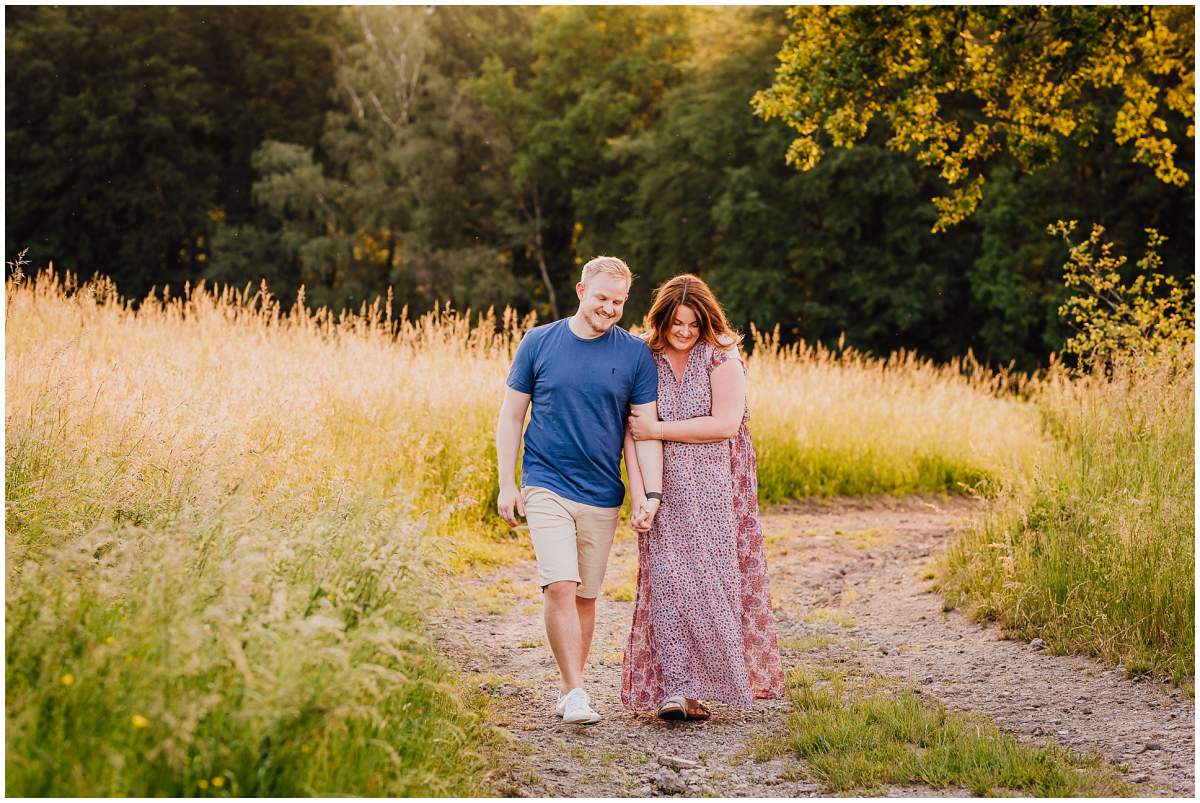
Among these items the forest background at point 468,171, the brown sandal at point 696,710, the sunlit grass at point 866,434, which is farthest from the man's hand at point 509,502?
the forest background at point 468,171

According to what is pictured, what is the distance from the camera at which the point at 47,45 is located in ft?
113

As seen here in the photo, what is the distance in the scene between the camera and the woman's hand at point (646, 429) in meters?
4.80

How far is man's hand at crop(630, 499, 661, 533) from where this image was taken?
4742 millimetres

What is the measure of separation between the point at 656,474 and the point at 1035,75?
8036 millimetres

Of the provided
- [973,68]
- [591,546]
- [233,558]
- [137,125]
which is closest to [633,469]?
[591,546]

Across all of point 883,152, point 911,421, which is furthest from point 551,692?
point 883,152

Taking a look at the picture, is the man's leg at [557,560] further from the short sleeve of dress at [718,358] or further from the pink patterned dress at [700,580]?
the short sleeve of dress at [718,358]

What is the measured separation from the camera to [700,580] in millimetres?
4844

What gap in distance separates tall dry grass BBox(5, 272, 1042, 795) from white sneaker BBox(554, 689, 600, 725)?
441mm

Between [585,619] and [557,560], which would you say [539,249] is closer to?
[585,619]

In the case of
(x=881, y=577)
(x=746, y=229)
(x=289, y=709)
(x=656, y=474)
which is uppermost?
(x=746, y=229)

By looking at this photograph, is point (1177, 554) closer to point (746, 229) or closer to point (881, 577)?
point (881, 577)

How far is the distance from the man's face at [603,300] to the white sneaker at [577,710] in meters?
1.59

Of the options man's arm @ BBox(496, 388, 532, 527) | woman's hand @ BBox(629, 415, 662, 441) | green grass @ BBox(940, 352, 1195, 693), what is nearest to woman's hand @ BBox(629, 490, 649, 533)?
woman's hand @ BBox(629, 415, 662, 441)
